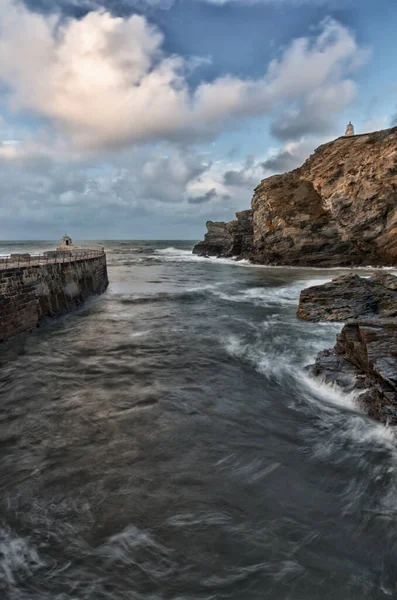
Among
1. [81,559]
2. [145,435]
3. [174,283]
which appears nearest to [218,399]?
[145,435]

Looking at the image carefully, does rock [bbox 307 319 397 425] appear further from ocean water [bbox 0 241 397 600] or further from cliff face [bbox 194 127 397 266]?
cliff face [bbox 194 127 397 266]

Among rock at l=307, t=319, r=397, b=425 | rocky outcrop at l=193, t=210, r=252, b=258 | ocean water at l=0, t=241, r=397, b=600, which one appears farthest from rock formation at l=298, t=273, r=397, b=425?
rocky outcrop at l=193, t=210, r=252, b=258

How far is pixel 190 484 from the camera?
19.5 ft

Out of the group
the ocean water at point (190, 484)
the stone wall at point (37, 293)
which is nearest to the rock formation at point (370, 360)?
the ocean water at point (190, 484)

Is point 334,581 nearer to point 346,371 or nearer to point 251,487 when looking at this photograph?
point 251,487

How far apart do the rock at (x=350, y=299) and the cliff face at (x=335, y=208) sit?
3334cm

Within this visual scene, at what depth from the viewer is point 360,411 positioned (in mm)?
8102

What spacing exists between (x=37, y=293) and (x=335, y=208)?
46974 mm

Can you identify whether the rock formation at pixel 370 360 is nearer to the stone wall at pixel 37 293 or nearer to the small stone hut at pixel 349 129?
the stone wall at pixel 37 293

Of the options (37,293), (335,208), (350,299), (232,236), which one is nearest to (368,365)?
(350,299)

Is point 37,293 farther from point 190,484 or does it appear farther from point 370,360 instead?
point 370,360

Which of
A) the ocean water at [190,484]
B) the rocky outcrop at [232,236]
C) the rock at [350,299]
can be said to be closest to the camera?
the ocean water at [190,484]

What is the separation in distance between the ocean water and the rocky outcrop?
2329 inches

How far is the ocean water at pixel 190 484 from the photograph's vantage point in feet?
14.2
